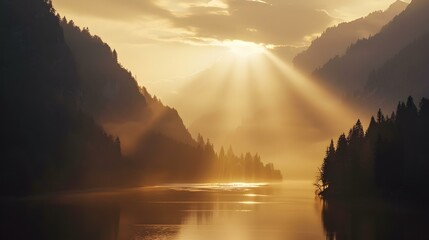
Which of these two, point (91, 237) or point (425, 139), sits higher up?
point (425, 139)

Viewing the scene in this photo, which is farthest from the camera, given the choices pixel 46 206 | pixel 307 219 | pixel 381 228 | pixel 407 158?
pixel 407 158

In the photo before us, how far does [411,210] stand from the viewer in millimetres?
159375

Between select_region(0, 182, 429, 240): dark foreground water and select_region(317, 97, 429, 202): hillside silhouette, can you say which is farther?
select_region(317, 97, 429, 202): hillside silhouette

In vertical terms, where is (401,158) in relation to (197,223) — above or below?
above

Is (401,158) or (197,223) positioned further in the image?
(401,158)

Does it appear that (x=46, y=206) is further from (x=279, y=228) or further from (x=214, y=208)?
(x=279, y=228)

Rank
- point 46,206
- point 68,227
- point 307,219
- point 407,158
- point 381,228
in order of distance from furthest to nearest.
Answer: point 407,158
point 46,206
point 307,219
point 381,228
point 68,227

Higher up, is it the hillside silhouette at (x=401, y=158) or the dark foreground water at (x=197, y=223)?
the hillside silhouette at (x=401, y=158)

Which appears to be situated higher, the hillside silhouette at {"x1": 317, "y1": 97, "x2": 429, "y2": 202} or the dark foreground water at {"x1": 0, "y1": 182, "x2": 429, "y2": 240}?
the hillside silhouette at {"x1": 317, "y1": 97, "x2": 429, "y2": 202}

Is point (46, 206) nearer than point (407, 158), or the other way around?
point (46, 206)

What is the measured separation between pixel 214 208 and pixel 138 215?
40.4m

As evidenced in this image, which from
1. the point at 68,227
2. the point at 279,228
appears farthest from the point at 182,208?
the point at 68,227

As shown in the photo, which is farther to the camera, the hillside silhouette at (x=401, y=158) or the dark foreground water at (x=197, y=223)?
the hillside silhouette at (x=401, y=158)

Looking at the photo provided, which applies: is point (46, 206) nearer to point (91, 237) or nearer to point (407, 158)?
point (91, 237)
